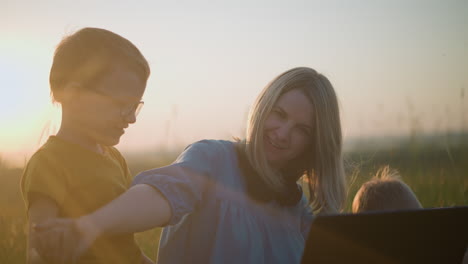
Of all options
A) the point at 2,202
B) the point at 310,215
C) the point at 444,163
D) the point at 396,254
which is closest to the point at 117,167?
the point at 310,215

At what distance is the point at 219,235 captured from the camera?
1.97 m

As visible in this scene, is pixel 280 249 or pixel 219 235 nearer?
pixel 219 235

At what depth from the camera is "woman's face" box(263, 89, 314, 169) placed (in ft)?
7.08

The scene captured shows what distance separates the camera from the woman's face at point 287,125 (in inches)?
85.0

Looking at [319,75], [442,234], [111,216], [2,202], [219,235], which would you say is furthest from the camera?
[2,202]

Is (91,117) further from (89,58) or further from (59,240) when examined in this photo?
(59,240)

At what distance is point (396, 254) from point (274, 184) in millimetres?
856

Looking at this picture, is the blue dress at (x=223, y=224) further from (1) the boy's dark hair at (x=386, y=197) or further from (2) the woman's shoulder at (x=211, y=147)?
(1) the boy's dark hair at (x=386, y=197)

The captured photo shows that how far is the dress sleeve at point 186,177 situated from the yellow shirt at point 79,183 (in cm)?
26

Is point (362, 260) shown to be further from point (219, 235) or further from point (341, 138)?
point (341, 138)

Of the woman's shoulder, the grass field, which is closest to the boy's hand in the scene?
the woman's shoulder

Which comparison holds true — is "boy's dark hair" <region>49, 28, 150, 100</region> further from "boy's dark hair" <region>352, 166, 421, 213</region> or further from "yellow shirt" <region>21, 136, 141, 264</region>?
"boy's dark hair" <region>352, 166, 421, 213</region>

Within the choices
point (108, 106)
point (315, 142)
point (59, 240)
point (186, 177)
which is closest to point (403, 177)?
point (315, 142)

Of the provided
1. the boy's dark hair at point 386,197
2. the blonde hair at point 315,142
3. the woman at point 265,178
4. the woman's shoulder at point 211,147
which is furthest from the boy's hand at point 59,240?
the boy's dark hair at point 386,197
